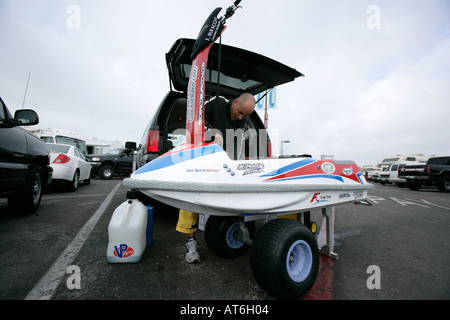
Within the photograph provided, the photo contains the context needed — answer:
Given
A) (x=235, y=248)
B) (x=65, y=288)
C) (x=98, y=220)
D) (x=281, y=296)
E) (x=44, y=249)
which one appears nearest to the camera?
(x=281, y=296)

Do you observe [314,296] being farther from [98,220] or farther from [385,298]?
[98,220]

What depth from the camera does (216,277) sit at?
1.63 m

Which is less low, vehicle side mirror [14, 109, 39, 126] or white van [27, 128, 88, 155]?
white van [27, 128, 88, 155]

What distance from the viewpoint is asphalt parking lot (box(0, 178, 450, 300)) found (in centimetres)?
140

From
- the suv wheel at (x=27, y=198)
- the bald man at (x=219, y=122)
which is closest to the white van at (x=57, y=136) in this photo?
the suv wheel at (x=27, y=198)

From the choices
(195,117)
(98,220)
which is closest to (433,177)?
(195,117)

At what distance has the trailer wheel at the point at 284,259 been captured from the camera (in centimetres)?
127

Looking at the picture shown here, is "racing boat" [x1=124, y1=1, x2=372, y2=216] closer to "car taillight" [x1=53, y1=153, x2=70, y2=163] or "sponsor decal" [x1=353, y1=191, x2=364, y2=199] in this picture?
"sponsor decal" [x1=353, y1=191, x2=364, y2=199]

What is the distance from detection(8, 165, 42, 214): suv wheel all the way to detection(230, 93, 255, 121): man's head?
10.9 ft

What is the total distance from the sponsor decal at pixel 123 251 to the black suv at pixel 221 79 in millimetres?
1093

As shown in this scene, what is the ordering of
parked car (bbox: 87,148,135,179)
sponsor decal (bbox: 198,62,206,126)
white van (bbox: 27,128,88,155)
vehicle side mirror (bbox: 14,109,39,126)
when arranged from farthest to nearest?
parked car (bbox: 87,148,135,179), white van (bbox: 27,128,88,155), vehicle side mirror (bbox: 14,109,39,126), sponsor decal (bbox: 198,62,206,126)

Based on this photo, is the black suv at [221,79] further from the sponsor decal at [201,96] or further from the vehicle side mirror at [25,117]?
the vehicle side mirror at [25,117]

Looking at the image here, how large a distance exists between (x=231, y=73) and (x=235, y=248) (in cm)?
213

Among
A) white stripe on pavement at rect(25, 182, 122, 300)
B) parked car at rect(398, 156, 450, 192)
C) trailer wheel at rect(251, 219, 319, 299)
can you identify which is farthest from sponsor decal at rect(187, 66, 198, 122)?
parked car at rect(398, 156, 450, 192)
